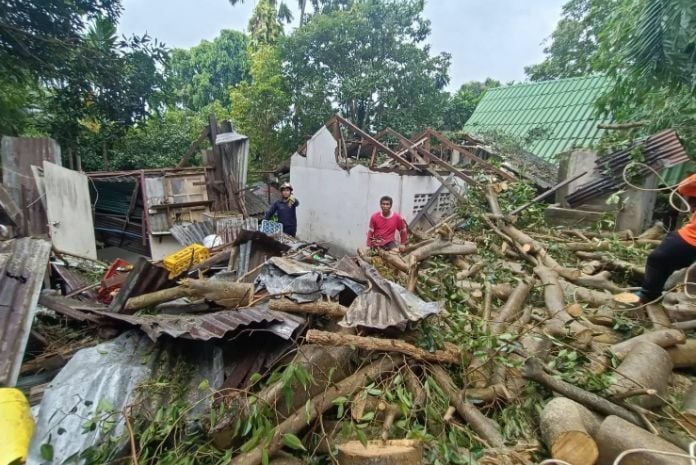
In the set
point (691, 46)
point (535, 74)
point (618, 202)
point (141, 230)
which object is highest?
point (535, 74)

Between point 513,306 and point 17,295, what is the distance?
13.4 feet

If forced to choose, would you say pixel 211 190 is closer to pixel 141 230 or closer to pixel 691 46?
pixel 141 230

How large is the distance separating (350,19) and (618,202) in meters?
11.8

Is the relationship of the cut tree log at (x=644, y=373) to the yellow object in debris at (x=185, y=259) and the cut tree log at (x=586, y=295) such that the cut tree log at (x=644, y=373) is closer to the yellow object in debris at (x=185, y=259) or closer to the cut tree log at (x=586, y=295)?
the cut tree log at (x=586, y=295)

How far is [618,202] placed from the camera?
545cm

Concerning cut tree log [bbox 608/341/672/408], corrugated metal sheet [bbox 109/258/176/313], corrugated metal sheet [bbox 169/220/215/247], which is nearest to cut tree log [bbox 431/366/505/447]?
cut tree log [bbox 608/341/672/408]

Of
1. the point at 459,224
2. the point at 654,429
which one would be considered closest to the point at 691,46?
the point at 459,224

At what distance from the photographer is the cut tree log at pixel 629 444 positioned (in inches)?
60.3

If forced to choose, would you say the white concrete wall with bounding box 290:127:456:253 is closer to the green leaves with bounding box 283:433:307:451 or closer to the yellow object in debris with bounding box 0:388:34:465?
the green leaves with bounding box 283:433:307:451

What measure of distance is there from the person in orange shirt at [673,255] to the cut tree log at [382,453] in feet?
8.05

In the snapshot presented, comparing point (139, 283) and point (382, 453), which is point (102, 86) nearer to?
point (139, 283)

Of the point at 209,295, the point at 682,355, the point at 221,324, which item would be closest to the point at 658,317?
the point at 682,355

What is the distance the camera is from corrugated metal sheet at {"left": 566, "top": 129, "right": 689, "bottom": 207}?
5059 mm

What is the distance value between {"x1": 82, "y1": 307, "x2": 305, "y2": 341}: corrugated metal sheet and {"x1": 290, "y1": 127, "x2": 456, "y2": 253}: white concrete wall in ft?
17.4
